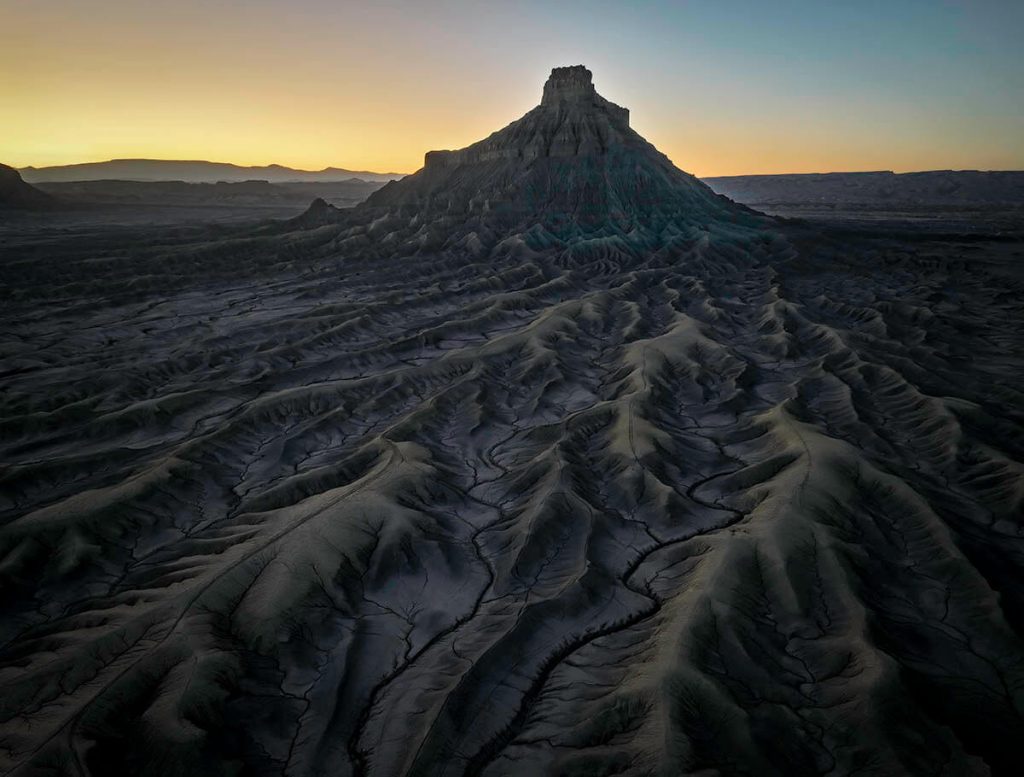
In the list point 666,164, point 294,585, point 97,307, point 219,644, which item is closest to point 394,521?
point 294,585

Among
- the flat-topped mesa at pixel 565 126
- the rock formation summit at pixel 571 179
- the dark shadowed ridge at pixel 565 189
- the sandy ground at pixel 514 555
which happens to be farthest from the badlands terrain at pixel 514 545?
the flat-topped mesa at pixel 565 126

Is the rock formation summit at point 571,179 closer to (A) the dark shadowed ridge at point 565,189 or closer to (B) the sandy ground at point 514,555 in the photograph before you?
(A) the dark shadowed ridge at point 565,189

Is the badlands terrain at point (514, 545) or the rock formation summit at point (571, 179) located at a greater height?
the rock formation summit at point (571, 179)

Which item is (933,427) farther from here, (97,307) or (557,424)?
(97,307)

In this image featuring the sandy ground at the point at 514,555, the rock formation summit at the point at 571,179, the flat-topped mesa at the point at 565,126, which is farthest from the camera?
the flat-topped mesa at the point at 565,126

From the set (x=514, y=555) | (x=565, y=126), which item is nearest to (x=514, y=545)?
(x=514, y=555)

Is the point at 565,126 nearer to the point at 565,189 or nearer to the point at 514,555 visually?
the point at 565,189

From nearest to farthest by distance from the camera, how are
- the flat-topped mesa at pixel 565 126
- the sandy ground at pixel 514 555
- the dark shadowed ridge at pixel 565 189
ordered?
the sandy ground at pixel 514 555, the dark shadowed ridge at pixel 565 189, the flat-topped mesa at pixel 565 126
